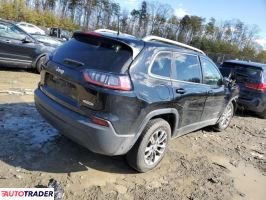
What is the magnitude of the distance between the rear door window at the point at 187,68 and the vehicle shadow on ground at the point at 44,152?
1482 millimetres

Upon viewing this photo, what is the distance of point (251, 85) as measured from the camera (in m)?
8.37

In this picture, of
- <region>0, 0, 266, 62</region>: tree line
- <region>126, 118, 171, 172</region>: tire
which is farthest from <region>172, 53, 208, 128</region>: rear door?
<region>0, 0, 266, 62</region>: tree line

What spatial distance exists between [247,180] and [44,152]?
3067mm

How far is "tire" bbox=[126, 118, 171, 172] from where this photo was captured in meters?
3.92

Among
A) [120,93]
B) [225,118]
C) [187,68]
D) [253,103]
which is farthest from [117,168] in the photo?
[253,103]

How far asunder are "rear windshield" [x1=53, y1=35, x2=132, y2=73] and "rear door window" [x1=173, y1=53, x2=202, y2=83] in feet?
A: 3.15

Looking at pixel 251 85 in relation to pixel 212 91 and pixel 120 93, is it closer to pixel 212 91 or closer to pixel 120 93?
pixel 212 91

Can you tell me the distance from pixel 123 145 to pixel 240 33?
78319 millimetres

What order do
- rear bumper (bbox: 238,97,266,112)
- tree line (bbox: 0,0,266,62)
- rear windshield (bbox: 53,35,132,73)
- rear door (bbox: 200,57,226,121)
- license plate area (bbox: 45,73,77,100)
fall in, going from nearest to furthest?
rear windshield (bbox: 53,35,132,73) → license plate area (bbox: 45,73,77,100) → rear door (bbox: 200,57,226,121) → rear bumper (bbox: 238,97,266,112) → tree line (bbox: 0,0,266,62)

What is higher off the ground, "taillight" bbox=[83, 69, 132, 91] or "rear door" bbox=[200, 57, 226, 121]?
"taillight" bbox=[83, 69, 132, 91]

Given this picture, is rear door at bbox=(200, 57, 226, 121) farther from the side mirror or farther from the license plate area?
the side mirror

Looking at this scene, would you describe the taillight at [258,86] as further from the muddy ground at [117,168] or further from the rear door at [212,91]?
the muddy ground at [117,168]

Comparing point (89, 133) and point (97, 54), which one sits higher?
point (97, 54)

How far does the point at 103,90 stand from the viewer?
11.2ft
